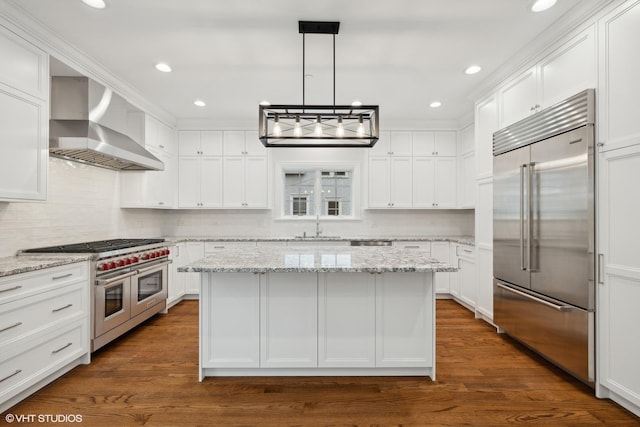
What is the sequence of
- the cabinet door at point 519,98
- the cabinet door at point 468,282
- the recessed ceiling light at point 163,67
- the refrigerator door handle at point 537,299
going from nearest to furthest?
the refrigerator door handle at point 537,299, the cabinet door at point 519,98, the recessed ceiling light at point 163,67, the cabinet door at point 468,282

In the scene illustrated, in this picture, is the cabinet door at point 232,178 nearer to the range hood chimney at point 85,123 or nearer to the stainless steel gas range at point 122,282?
the stainless steel gas range at point 122,282

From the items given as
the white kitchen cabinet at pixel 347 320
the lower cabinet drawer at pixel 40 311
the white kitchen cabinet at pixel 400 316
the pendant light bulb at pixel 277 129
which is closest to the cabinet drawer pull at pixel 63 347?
the lower cabinet drawer at pixel 40 311

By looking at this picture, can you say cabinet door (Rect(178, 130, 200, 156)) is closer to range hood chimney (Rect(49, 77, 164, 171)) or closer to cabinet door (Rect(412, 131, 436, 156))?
range hood chimney (Rect(49, 77, 164, 171))

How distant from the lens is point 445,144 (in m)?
5.05

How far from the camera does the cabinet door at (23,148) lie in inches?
87.7

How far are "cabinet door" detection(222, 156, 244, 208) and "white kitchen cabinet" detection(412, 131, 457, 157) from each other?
9.08ft

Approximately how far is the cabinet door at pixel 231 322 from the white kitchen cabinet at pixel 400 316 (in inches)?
36.9

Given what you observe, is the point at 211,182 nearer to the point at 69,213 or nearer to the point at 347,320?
the point at 69,213

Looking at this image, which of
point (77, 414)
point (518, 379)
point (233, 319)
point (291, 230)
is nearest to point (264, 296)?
point (233, 319)

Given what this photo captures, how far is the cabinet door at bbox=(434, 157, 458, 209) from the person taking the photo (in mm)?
5035

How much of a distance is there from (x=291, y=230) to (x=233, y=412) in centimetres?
345

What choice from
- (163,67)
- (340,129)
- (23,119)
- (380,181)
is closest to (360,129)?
(340,129)

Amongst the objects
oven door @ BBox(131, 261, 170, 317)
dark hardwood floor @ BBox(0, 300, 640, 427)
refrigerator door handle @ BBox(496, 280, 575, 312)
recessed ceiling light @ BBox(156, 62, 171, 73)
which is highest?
recessed ceiling light @ BBox(156, 62, 171, 73)

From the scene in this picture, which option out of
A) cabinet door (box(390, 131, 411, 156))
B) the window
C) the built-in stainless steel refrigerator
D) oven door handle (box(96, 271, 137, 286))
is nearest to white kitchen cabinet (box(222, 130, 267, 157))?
the window
